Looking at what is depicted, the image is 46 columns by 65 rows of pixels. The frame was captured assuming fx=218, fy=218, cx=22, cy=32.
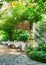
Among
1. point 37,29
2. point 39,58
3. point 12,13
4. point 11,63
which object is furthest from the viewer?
point 37,29

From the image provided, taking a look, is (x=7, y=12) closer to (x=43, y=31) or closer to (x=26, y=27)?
(x=26, y=27)

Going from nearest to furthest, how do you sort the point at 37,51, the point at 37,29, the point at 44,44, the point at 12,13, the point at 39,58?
the point at 39,58 → the point at 37,51 → the point at 44,44 → the point at 12,13 → the point at 37,29

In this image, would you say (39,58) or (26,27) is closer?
(39,58)

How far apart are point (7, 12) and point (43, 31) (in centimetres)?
349

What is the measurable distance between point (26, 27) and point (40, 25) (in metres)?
1.84

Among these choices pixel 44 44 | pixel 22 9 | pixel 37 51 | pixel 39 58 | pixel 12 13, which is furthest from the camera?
pixel 12 13

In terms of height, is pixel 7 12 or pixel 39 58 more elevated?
pixel 7 12

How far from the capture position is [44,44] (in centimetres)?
1295

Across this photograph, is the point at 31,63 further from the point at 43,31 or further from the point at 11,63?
the point at 43,31

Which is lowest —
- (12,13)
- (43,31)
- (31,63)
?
(31,63)

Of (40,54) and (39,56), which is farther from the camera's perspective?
(40,54)

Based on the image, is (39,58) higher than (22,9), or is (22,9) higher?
(22,9)

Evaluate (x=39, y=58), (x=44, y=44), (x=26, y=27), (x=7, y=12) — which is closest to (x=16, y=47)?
(x=26, y=27)

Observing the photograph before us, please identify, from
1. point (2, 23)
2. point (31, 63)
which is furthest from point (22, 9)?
point (31, 63)
